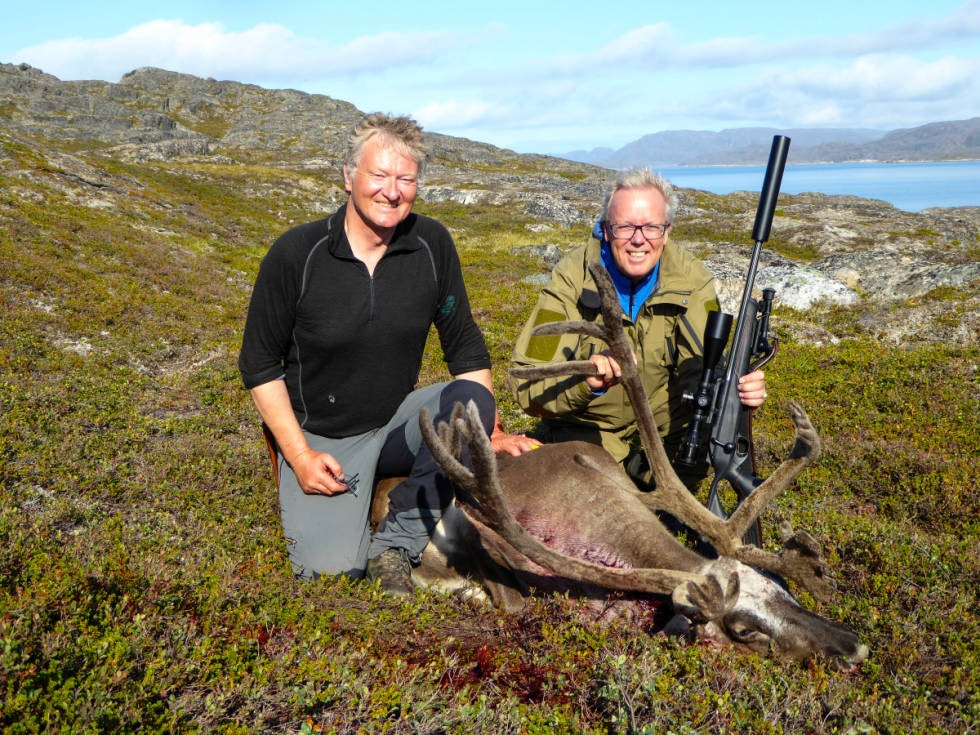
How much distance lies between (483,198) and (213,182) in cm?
2061

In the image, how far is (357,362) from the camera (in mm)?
5684

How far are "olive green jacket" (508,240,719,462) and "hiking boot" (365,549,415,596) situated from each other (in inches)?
73.7

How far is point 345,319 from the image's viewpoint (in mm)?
5484

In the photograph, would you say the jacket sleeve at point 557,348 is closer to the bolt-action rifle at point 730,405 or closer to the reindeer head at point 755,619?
the bolt-action rifle at point 730,405

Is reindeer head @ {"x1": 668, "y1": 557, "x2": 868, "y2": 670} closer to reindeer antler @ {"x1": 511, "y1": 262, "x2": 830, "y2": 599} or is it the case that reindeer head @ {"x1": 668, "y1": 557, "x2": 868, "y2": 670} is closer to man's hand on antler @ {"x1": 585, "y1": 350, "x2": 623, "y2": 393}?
reindeer antler @ {"x1": 511, "y1": 262, "x2": 830, "y2": 599}

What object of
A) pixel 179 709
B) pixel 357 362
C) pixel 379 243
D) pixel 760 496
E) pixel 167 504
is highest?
pixel 379 243

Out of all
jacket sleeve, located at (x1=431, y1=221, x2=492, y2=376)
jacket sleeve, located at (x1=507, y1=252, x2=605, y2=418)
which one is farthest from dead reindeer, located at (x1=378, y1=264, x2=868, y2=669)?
jacket sleeve, located at (x1=431, y1=221, x2=492, y2=376)

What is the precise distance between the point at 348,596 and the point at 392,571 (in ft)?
1.74

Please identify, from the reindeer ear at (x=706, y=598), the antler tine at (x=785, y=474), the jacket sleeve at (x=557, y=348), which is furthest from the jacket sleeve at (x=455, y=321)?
the reindeer ear at (x=706, y=598)

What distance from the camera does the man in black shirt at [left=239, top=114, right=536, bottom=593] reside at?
5.38 metres

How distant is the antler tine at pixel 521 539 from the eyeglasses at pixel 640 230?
8.86 ft

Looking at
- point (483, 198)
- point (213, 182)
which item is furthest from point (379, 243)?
point (483, 198)

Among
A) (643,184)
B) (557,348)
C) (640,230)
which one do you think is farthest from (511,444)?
(643,184)

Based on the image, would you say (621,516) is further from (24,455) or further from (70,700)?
(24,455)
